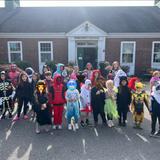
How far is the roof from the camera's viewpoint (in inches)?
674

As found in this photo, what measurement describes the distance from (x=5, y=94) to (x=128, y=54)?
1244 centimetres

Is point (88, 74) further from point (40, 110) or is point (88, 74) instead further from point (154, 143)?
point (154, 143)

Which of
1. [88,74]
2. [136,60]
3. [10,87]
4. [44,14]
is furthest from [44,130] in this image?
[44,14]

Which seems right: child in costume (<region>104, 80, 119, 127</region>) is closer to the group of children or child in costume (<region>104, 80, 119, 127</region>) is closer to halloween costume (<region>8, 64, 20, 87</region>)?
the group of children

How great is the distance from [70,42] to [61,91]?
11350mm

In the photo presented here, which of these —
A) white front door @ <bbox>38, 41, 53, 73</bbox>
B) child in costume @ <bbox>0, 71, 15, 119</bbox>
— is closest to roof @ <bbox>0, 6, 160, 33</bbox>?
white front door @ <bbox>38, 41, 53, 73</bbox>

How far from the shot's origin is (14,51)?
56.1ft

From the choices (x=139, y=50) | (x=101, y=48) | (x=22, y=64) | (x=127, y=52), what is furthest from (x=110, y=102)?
(x=139, y=50)

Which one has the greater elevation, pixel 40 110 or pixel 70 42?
pixel 70 42

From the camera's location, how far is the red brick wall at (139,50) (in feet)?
55.5

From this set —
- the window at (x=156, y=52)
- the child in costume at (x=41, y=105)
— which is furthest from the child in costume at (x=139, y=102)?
the window at (x=156, y=52)

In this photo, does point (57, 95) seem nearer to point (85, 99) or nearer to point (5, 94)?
point (85, 99)

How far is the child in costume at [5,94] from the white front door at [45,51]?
10436mm

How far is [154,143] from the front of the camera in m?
5.02
